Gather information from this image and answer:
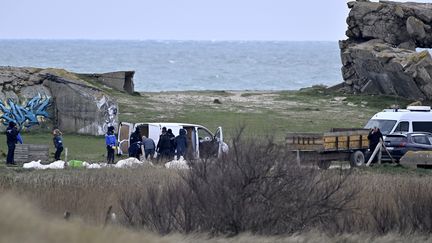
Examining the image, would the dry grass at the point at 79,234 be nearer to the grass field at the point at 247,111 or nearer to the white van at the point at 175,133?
the white van at the point at 175,133

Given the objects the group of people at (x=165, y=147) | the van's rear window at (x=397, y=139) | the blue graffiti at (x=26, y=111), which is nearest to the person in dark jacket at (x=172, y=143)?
the group of people at (x=165, y=147)

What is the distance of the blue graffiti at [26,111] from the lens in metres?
45.5

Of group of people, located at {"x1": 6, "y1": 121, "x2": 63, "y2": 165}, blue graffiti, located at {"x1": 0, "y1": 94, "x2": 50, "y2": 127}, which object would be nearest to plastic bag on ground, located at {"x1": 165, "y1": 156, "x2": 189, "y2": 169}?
group of people, located at {"x1": 6, "y1": 121, "x2": 63, "y2": 165}

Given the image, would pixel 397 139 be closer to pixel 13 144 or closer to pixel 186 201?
pixel 13 144

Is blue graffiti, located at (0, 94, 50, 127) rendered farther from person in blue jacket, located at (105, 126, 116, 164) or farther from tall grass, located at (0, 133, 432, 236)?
tall grass, located at (0, 133, 432, 236)

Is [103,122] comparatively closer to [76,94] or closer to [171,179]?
[76,94]

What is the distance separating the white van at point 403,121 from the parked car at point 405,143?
1.44 metres

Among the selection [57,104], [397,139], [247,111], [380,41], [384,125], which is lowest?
[247,111]

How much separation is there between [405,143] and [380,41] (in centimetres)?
2693

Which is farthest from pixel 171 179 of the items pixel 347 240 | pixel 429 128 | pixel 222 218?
pixel 429 128

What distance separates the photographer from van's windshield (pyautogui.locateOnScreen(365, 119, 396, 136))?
40.4 metres

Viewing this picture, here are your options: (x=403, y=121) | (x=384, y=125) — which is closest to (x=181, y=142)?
(x=384, y=125)

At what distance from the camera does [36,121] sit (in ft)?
151

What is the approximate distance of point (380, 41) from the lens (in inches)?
2544
